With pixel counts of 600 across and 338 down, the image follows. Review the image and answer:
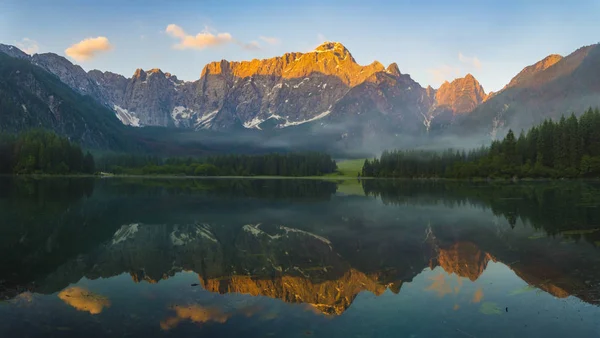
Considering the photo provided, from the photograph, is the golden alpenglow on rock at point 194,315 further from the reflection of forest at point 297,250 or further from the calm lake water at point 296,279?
the reflection of forest at point 297,250

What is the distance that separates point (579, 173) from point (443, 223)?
149422mm

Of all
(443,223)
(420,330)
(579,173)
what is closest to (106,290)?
(420,330)

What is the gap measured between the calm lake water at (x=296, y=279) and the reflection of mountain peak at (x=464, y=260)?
0.13 meters

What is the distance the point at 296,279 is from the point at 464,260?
12.1m

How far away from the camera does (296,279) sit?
22.2m

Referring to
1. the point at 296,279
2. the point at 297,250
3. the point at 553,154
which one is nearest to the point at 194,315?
the point at 296,279

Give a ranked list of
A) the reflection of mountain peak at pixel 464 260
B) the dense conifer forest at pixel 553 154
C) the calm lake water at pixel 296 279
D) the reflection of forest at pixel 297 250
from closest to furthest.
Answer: the calm lake water at pixel 296 279, the reflection of forest at pixel 297 250, the reflection of mountain peak at pixel 464 260, the dense conifer forest at pixel 553 154

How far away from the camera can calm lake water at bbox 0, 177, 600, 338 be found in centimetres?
1563

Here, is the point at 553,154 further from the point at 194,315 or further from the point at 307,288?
the point at 194,315

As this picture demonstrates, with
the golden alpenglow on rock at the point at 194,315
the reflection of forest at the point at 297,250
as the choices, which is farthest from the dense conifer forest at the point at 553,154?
the golden alpenglow on rock at the point at 194,315

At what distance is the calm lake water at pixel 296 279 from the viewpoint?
615 inches

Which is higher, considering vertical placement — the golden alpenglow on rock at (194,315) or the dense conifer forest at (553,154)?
the dense conifer forest at (553,154)

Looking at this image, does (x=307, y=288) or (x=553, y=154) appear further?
(x=553, y=154)

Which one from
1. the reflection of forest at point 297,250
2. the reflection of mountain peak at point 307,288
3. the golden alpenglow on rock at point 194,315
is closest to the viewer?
the golden alpenglow on rock at point 194,315
